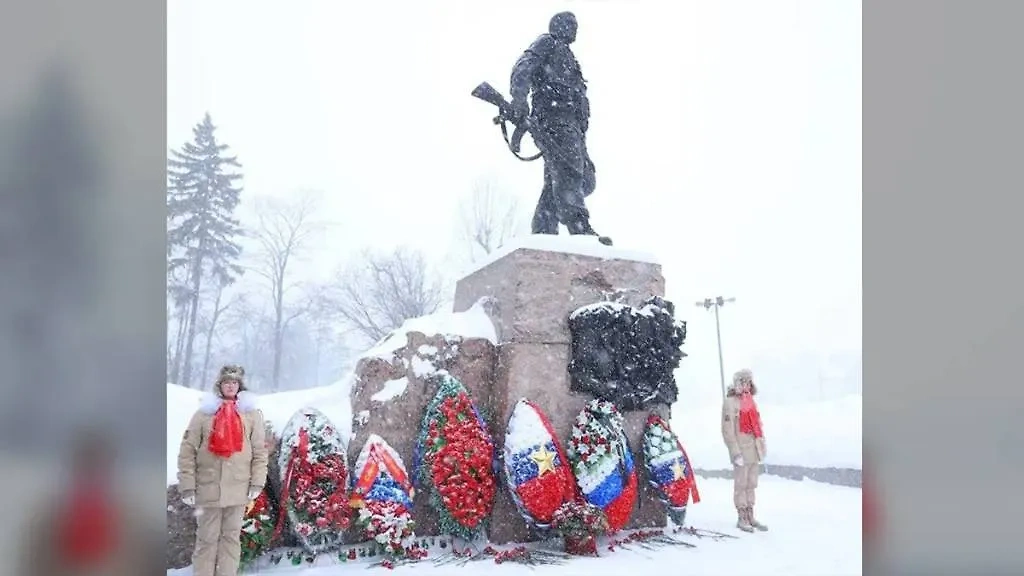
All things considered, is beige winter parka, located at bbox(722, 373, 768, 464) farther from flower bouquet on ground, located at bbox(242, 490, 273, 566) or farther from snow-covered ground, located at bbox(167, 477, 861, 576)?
flower bouquet on ground, located at bbox(242, 490, 273, 566)

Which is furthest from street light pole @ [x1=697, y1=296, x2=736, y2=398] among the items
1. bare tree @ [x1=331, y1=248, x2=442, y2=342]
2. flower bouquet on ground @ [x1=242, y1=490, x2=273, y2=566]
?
flower bouquet on ground @ [x1=242, y1=490, x2=273, y2=566]

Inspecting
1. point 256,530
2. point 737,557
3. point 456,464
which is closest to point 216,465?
point 256,530

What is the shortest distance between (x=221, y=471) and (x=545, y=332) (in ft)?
9.40

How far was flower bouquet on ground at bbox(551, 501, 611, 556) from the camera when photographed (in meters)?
5.33

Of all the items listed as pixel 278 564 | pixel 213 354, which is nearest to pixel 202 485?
pixel 278 564

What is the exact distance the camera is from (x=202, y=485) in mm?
4285

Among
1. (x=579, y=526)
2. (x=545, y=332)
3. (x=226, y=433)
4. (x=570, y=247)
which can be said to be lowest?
(x=579, y=526)

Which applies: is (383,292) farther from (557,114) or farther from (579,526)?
(579,526)

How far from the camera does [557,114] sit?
698 cm

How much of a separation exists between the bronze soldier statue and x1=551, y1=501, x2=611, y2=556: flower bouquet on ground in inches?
104
